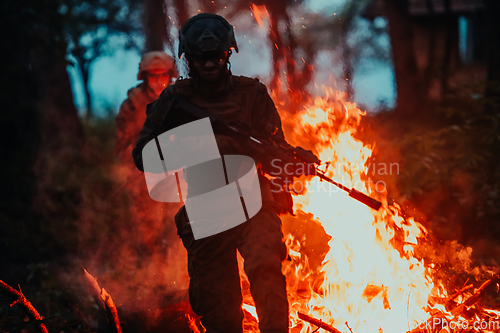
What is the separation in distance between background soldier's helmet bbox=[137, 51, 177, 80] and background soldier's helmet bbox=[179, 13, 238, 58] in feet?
11.0

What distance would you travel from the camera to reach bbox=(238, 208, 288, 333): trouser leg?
7.73 feet

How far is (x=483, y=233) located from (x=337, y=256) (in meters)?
4.46

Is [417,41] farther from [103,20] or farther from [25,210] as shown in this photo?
[25,210]

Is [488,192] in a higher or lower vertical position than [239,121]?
lower

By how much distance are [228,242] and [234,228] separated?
11 centimetres

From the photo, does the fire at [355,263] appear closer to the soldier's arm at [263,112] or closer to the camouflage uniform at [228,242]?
the camouflage uniform at [228,242]

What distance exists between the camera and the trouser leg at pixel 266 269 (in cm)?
236

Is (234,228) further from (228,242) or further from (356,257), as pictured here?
(356,257)

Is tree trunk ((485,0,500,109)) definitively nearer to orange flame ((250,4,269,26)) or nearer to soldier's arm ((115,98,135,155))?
orange flame ((250,4,269,26))

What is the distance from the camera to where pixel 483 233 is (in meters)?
6.53

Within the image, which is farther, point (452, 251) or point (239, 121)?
point (452, 251)

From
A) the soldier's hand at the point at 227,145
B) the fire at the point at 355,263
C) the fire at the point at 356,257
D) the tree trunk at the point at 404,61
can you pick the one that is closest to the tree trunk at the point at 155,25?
the fire at the point at 355,263

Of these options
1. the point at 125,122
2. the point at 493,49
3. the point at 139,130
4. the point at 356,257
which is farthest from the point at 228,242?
the point at 493,49

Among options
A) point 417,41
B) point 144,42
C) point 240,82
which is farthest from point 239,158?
point 417,41
